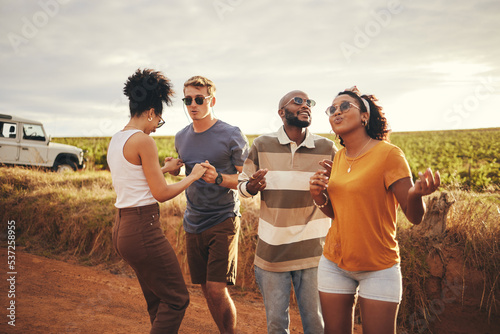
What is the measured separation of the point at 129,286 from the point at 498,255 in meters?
5.37

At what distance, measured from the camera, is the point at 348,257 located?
2.38 m

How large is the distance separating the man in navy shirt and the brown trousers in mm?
761

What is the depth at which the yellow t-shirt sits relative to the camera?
7.57 ft

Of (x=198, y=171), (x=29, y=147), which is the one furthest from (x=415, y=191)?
(x=29, y=147)

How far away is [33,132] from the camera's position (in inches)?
564

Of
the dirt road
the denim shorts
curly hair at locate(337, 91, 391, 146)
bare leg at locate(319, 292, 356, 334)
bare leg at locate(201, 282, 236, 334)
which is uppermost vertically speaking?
curly hair at locate(337, 91, 391, 146)

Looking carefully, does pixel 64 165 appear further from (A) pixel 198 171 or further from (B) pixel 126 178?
(B) pixel 126 178

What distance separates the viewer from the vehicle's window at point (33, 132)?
556 inches

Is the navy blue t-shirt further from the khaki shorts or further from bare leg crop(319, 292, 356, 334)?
bare leg crop(319, 292, 356, 334)

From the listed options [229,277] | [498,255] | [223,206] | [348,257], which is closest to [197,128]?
[223,206]

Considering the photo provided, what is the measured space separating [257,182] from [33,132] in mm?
14339

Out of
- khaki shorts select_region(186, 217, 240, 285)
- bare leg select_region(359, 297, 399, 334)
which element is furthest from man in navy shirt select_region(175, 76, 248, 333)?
bare leg select_region(359, 297, 399, 334)

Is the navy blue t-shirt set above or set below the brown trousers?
above

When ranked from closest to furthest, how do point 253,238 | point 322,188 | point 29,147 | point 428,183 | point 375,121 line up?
point 428,183, point 322,188, point 375,121, point 253,238, point 29,147
